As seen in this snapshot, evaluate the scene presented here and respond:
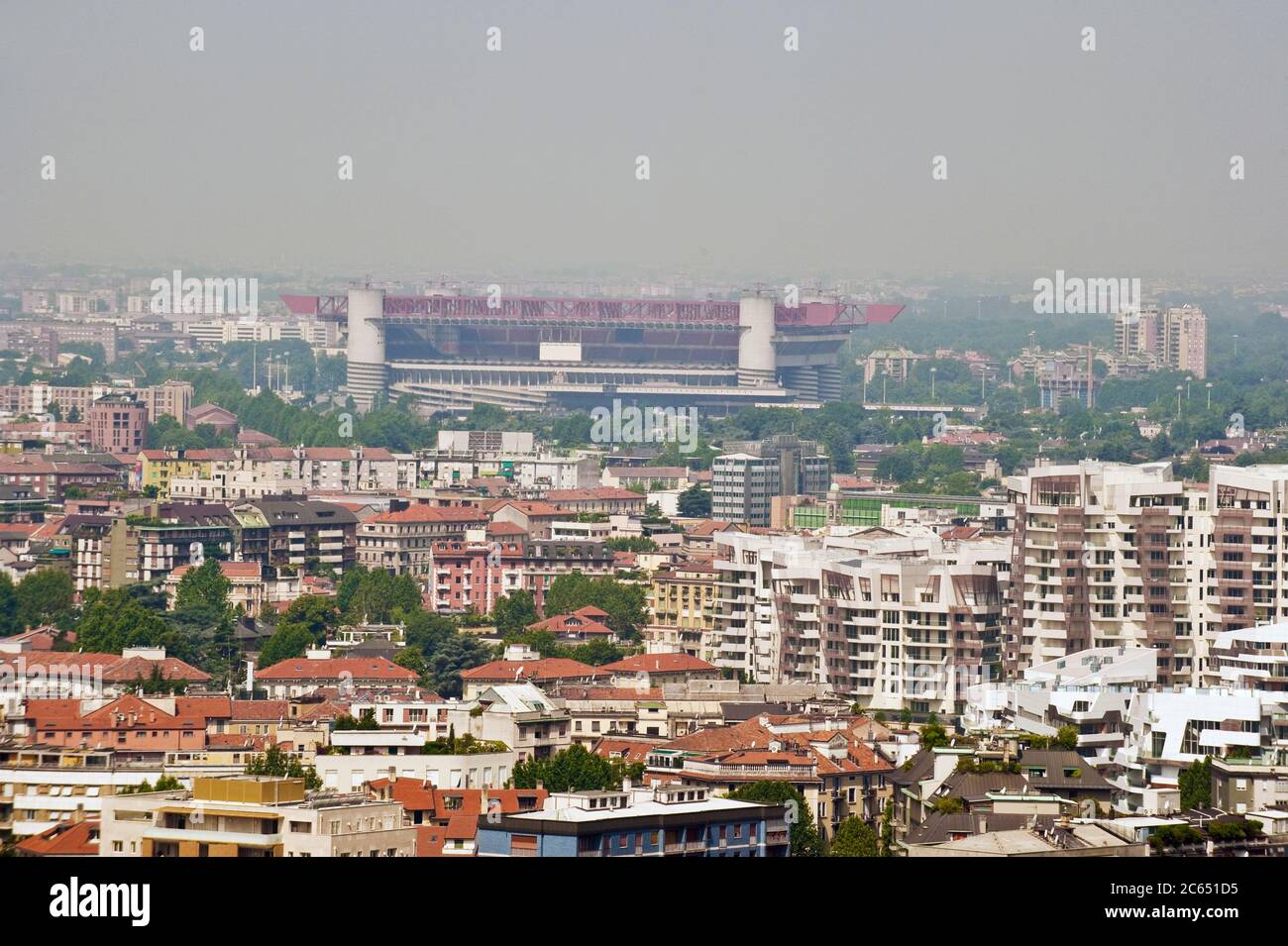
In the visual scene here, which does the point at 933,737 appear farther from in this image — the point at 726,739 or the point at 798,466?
the point at 798,466

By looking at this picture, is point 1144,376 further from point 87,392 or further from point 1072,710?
point 1072,710

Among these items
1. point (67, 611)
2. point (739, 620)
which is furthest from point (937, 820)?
point (67, 611)

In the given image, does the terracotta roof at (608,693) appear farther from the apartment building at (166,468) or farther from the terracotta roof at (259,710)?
the apartment building at (166,468)

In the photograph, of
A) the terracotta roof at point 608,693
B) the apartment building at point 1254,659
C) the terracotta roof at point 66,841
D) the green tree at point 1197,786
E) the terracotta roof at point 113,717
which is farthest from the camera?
the terracotta roof at point 608,693

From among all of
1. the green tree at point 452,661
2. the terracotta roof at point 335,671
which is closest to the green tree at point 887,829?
the terracotta roof at point 335,671

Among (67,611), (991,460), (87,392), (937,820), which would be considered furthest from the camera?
(87,392)
